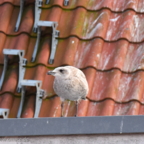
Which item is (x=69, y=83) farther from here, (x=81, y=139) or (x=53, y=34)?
(x=53, y=34)

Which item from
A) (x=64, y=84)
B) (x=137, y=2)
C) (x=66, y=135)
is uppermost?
(x=137, y=2)

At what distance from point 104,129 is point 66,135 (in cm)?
31

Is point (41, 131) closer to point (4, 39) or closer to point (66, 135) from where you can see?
point (66, 135)

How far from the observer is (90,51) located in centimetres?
657

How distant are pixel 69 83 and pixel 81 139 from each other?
1.07 m

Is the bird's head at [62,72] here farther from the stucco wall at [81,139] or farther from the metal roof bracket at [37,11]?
the metal roof bracket at [37,11]

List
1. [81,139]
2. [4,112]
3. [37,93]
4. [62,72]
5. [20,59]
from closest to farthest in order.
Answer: [81,139] < [62,72] < [4,112] < [37,93] < [20,59]

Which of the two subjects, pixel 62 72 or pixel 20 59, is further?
pixel 20 59

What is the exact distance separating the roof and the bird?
0.38m

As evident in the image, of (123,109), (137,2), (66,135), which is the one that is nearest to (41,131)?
(66,135)

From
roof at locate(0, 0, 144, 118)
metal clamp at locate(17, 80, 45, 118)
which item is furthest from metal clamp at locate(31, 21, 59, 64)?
metal clamp at locate(17, 80, 45, 118)

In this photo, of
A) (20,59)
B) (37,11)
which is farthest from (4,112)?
(37,11)

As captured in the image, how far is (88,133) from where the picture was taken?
4551 mm

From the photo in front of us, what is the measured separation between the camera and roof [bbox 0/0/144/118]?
20.0 ft
